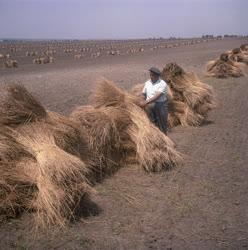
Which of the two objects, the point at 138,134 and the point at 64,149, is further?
the point at 138,134

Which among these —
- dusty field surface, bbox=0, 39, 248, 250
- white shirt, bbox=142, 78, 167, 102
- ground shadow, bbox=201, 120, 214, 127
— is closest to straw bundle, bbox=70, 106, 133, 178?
dusty field surface, bbox=0, 39, 248, 250

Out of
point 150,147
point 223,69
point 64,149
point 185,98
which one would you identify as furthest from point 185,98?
point 223,69

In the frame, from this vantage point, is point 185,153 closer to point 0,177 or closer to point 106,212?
point 106,212

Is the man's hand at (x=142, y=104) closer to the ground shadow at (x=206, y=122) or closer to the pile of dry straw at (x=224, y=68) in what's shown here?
the ground shadow at (x=206, y=122)

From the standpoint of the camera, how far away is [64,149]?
295 inches

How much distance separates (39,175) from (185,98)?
7.12 m

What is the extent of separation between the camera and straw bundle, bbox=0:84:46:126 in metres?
7.52

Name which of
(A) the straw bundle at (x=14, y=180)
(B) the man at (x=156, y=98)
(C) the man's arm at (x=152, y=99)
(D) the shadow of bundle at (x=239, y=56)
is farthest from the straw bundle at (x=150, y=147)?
(D) the shadow of bundle at (x=239, y=56)

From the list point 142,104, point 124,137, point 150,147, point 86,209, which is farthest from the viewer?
point 142,104

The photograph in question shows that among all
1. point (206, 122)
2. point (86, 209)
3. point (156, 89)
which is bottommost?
point (206, 122)

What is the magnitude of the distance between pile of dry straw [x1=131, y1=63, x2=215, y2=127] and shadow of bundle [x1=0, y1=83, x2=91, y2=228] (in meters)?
5.35

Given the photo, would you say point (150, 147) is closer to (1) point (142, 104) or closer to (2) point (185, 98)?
(1) point (142, 104)

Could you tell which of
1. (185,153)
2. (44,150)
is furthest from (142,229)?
(185,153)

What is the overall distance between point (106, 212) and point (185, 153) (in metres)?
3.62
